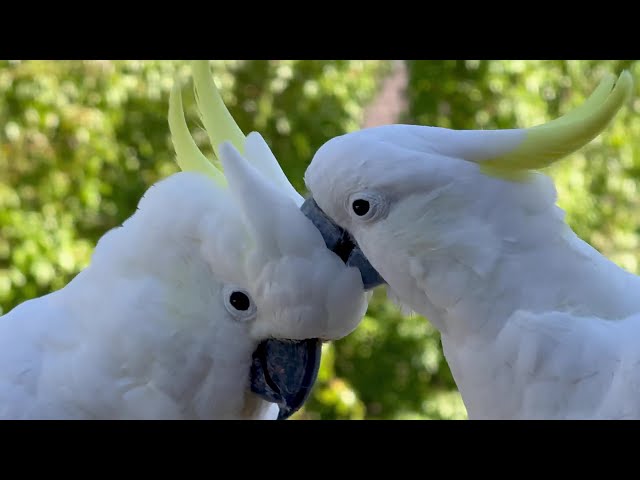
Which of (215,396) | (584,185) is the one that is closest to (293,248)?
(215,396)

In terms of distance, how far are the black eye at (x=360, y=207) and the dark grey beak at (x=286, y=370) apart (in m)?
0.27

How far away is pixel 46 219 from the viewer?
3459 mm

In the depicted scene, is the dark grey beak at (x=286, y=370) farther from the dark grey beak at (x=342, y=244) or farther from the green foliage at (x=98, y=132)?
the green foliage at (x=98, y=132)

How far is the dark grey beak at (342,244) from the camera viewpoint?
152 cm

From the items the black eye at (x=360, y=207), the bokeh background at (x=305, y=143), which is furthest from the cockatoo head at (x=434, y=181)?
the bokeh background at (x=305, y=143)


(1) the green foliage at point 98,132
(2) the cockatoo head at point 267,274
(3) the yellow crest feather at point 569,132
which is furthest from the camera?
(1) the green foliage at point 98,132

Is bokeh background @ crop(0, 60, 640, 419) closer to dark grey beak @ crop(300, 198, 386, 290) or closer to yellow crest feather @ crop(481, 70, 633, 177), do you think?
dark grey beak @ crop(300, 198, 386, 290)

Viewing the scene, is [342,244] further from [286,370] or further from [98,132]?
[98,132]

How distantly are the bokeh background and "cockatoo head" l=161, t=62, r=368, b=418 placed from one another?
1714mm

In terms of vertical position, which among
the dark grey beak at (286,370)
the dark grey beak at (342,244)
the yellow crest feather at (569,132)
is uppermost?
the yellow crest feather at (569,132)

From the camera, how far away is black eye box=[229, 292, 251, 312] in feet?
4.99
